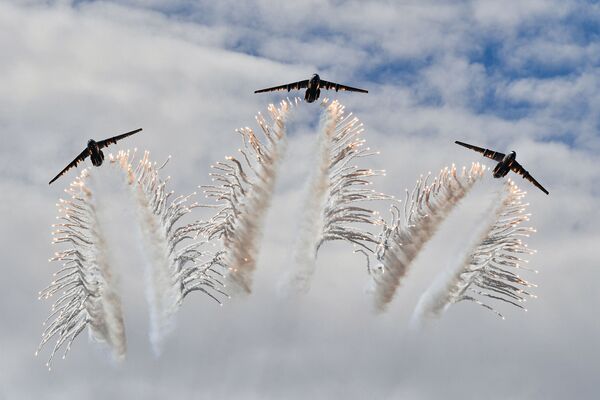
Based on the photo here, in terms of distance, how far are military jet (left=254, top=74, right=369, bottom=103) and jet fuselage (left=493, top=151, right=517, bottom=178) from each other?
1619cm

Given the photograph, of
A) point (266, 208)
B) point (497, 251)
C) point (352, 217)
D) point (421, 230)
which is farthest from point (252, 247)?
point (497, 251)

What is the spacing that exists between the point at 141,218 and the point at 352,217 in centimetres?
1997

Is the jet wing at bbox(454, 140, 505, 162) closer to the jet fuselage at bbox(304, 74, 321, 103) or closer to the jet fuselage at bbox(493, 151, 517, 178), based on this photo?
the jet fuselage at bbox(493, 151, 517, 178)

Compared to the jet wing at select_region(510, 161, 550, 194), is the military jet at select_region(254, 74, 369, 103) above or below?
above

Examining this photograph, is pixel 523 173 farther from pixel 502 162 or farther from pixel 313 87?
pixel 313 87

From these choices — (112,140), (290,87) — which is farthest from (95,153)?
(290,87)

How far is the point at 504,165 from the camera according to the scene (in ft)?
323

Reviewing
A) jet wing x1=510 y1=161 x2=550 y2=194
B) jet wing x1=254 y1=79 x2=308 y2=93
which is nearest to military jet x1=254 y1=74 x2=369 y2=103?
jet wing x1=254 y1=79 x2=308 y2=93

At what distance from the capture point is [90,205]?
9488 cm

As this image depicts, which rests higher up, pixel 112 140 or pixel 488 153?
pixel 112 140

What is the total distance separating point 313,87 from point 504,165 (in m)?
20.2

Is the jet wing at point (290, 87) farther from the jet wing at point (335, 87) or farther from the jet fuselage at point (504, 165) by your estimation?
the jet fuselage at point (504, 165)

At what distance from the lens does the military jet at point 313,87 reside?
97688 mm

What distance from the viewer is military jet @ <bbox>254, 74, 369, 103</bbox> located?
9769 cm
